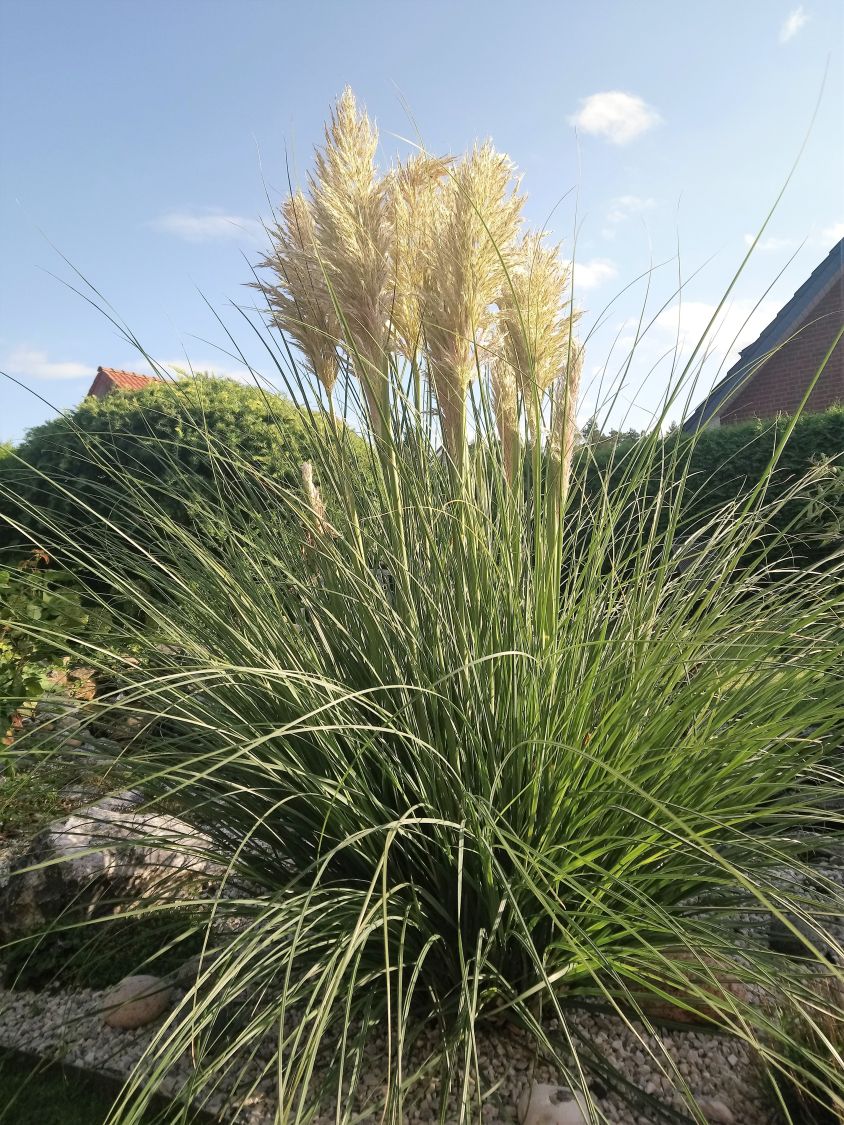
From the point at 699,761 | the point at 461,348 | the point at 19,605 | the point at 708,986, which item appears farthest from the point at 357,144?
the point at 19,605

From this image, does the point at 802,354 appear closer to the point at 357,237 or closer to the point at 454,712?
the point at 357,237

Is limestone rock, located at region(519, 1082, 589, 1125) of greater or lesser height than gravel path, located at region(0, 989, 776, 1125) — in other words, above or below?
above

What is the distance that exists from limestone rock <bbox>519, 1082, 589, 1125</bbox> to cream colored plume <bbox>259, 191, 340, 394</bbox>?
77.3 inches

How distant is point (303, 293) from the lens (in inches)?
94.3

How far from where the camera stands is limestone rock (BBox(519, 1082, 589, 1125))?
5.96 ft

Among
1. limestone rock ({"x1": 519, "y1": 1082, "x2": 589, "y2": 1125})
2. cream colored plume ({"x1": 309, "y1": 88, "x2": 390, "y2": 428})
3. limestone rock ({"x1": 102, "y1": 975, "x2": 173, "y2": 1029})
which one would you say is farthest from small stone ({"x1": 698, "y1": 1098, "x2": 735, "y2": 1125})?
cream colored plume ({"x1": 309, "y1": 88, "x2": 390, "y2": 428})

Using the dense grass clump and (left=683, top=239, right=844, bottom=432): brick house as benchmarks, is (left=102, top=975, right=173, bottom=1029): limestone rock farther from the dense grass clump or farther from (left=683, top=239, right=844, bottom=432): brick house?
(left=683, top=239, right=844, bottom=432): brick house

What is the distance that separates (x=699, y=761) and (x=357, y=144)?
6.42 ft

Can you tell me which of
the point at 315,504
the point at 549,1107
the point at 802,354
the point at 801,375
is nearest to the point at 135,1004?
the point at 549,1107

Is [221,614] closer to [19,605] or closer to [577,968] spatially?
[577,968]

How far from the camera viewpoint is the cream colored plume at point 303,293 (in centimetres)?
235

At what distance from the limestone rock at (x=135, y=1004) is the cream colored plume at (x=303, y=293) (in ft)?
6.39

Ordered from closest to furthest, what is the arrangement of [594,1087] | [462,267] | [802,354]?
1. [594,1087]
2. [462,267]
3. [802,354]

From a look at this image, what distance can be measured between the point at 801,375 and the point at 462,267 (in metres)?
16.1
